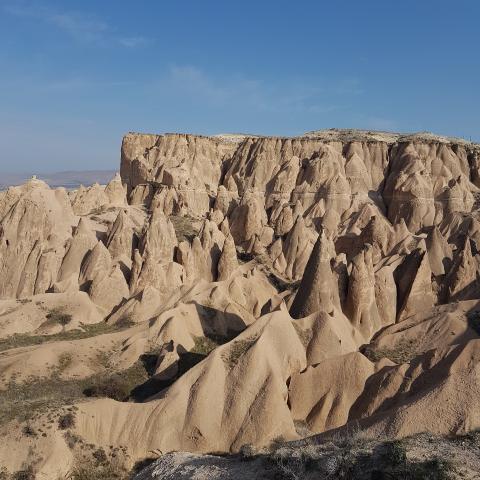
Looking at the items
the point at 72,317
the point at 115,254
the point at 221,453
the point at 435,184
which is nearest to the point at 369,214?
the point at 435,184

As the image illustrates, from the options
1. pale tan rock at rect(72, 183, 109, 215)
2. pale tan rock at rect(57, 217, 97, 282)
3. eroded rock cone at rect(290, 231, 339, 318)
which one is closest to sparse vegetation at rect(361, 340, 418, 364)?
eroded rock cone at rect(290, 231, 339, 318)

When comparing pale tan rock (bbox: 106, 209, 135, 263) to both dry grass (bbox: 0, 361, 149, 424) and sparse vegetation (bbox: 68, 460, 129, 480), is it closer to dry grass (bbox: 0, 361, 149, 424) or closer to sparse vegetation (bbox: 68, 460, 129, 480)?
dry grass (bbox: 0, 361, 149, 424)

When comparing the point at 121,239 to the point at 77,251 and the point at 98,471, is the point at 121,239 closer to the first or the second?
the point at 77,251

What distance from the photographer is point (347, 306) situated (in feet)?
97.1

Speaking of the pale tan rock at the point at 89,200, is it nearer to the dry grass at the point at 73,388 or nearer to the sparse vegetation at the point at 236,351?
the dry grass at the point at 73,388

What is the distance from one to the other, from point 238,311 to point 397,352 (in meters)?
10.6

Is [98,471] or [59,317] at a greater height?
[59,317]

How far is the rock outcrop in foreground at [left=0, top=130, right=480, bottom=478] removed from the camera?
1761 cm

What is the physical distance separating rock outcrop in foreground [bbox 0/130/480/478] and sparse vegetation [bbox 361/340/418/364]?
9 cm

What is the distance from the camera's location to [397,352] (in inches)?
985

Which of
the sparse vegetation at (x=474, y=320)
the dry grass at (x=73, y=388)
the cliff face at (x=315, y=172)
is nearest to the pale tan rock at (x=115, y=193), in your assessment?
the cliff face at (x=315, y=172)

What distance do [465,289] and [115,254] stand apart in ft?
80.6

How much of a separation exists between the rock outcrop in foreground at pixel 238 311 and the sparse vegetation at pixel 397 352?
0.29 ft

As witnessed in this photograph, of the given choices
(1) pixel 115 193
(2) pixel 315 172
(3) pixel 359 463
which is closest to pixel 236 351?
(3) pixel 359 463
